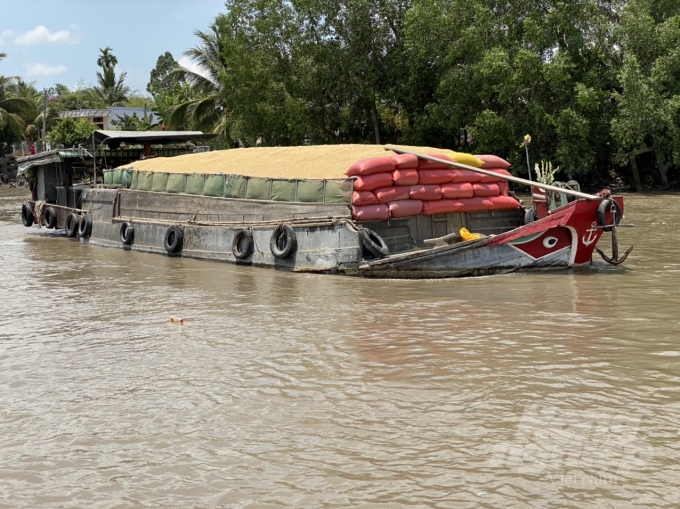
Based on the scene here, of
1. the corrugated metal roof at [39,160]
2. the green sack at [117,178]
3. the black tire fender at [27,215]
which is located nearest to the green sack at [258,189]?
the green sack at [117,178]

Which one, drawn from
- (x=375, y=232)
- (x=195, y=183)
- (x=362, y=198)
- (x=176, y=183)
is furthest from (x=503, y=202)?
(x=176, y=183)

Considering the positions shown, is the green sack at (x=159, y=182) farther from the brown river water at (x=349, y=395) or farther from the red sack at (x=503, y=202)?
the red sack at (x=503, y=202)

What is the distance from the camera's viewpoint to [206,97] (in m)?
36.8

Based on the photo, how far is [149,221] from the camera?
50.1 feet

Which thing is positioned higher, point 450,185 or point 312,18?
point 312,18

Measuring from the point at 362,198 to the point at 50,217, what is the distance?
1064 cm

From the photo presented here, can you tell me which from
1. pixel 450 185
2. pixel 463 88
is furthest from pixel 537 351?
pixel 463 88

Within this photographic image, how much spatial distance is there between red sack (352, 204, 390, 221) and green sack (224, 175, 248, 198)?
2565mm

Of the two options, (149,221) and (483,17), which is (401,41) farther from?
(149,221)

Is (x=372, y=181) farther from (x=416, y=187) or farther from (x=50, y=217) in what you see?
(x=50, y=217)

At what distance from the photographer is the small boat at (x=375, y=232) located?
35.8ft

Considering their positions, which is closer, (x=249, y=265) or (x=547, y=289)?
(x=547, y=289)

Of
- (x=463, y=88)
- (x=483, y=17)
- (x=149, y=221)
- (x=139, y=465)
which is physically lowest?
(x=139, y=465)

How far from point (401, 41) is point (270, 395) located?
89.5 feet
